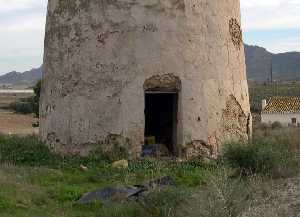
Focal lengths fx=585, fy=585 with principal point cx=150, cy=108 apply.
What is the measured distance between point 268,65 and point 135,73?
4794 inches

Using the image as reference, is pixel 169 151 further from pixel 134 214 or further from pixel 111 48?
pixel 134 214

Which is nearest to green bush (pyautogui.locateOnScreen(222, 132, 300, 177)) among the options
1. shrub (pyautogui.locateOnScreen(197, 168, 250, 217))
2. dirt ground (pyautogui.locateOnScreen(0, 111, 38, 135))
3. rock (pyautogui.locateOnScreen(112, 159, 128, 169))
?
rock (pyautogui.locateOnScreen(112, 159, 128, 169))

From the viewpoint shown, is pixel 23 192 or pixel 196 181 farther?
pixel 196 181

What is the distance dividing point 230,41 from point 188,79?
138cm

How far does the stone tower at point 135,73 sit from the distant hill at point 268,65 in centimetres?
10073

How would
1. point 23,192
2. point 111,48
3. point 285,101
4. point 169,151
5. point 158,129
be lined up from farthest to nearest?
1. point 285,101
2. point 158,129
3. point 169,151
4. point 111,48
5. point 23,192

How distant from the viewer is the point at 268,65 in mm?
128625

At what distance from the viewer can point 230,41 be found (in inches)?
435

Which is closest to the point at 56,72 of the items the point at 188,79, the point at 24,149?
the point at 24,149

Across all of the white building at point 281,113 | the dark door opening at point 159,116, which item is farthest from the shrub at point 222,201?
the white building at point 281,113

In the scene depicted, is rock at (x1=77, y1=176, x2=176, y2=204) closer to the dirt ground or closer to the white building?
the dirt ground

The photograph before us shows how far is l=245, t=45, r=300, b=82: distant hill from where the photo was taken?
115m

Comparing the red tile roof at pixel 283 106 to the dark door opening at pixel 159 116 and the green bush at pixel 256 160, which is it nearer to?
the dark door opening at pixel 159 116

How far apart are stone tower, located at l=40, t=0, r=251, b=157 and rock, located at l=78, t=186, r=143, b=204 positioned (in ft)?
8.28
